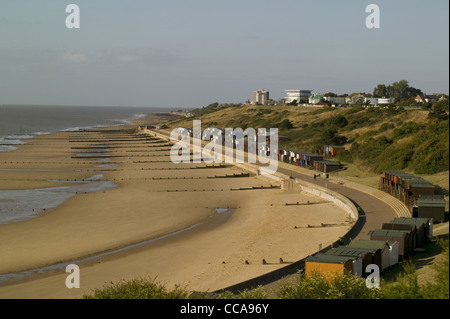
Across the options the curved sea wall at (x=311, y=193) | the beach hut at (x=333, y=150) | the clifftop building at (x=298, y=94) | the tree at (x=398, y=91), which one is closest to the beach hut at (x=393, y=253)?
the curved sea wall at (x=311, y=193)

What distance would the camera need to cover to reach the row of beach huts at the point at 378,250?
16906mm

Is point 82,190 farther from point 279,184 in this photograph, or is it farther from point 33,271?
point 33,271

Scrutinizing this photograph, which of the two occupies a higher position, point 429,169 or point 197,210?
point 429,169

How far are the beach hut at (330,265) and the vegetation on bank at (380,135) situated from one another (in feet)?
26.5

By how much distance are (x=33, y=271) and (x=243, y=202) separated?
17506 mm

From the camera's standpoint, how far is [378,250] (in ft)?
61.2

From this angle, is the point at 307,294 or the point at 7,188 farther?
the point at 7,188

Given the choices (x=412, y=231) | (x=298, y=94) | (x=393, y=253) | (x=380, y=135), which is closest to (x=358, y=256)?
(x=393, y=253)

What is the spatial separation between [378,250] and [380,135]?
3874 cm

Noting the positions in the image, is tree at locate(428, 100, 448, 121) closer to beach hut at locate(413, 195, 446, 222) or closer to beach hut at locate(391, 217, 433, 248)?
beach hut at locate(413, 195, 446, 222)

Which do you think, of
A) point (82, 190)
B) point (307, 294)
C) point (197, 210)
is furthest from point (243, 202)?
point (307, 294)

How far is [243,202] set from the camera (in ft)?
118
